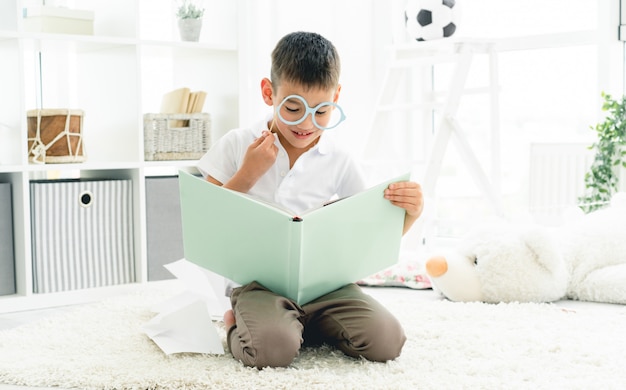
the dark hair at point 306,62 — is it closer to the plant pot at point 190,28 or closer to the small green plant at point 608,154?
the plant pot at point 190,28

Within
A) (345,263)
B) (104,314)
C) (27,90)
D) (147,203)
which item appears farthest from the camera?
(27,90)

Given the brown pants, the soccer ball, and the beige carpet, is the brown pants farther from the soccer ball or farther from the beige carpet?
the soccer ball

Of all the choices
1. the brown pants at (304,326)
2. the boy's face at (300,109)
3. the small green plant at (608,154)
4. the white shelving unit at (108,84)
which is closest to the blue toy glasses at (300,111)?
the boy's face at (300,109)

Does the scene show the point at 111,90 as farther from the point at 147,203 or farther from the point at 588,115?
the point at 588,115

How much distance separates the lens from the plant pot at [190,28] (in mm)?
2691

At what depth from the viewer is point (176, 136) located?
2.63 metres

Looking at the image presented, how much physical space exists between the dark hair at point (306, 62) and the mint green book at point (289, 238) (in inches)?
9.6

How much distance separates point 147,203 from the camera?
8.32 feet

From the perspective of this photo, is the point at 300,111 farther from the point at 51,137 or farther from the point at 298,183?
the point at 51,137

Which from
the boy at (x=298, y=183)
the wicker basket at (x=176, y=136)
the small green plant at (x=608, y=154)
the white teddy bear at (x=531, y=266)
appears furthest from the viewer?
the small green plant at (x=608, y=154)

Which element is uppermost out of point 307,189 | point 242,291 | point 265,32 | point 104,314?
point 265,32

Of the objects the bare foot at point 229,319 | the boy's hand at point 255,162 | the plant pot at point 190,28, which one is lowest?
the bare foot at point 229,319

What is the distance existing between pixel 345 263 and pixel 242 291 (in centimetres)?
21

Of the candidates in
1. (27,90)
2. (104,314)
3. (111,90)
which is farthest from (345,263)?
(27,90)
